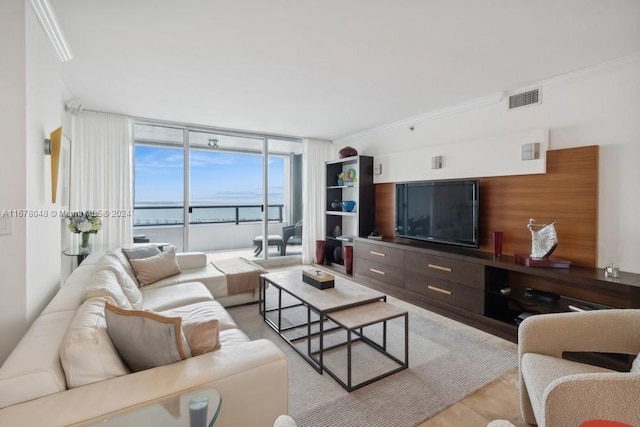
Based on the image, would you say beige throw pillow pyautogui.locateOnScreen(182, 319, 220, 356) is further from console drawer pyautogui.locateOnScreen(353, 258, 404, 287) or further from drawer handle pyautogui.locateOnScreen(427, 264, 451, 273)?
console drawer pyautogui.locateOnScreen(353, 258, 404, 287)

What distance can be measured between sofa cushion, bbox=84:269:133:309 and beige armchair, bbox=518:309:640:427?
220 centimetres

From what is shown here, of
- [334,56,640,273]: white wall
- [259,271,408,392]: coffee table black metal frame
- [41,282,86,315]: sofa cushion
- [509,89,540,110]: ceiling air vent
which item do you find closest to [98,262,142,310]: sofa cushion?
[41,282,86,315]: sofa cushion

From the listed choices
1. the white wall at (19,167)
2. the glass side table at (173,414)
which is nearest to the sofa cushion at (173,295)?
the white wall at (19,167)

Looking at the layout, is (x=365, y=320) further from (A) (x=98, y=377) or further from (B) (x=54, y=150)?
(B) (x=54, y=150)

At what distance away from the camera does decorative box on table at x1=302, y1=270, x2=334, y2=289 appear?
9.10 ft

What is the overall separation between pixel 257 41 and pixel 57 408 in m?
2.39

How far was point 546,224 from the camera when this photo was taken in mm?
2996

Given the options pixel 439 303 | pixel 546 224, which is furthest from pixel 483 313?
pixel 546 224

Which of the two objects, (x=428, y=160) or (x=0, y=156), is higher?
(x=428, y=160)

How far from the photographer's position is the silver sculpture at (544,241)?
268cm

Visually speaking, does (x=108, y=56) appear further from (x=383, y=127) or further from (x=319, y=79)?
(x=383, y=127)

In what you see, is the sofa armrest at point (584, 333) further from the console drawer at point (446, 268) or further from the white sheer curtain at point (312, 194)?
the white sheer curtain at point (312, 194)

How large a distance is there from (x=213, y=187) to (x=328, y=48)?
4961 mm

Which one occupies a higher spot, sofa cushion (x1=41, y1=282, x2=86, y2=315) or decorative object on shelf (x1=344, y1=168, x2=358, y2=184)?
decorative object on shelf (x1=344, y1=168, x2=358, y2=184)
